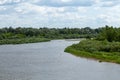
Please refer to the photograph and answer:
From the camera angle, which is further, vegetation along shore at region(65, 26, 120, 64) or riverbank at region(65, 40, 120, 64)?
vegetation along shore at region(65, 26, 120, 64)

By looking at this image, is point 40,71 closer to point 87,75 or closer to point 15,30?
point 87,75

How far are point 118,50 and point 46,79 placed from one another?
23800mm

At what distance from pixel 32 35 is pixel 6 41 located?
30.0 meters

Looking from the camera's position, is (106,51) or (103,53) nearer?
(103,53)

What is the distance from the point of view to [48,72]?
36.6 metres

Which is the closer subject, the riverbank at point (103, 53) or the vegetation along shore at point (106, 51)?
the riverbank at point (103, 53)

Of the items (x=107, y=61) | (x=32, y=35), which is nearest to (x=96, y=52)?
(x=107, y=61)

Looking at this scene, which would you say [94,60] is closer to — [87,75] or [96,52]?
[96,52]

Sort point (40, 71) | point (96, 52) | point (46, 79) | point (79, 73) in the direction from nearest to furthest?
point (46, 79)
point (79, 73)
point (40, 71)
point (96, 52)

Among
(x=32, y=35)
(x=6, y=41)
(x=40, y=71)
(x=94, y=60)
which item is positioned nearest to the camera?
(x=40, y=71)

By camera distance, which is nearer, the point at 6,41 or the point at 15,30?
the point at 6,41

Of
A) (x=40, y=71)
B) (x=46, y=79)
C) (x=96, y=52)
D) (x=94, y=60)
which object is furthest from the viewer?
(x=96, y=52)

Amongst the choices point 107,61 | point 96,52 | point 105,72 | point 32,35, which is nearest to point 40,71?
point 105,72

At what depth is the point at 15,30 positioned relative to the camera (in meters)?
147
